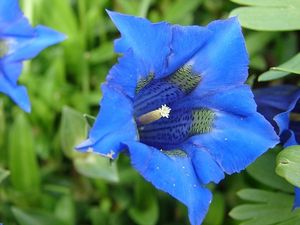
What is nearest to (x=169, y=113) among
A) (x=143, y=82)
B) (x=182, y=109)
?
(x=182, y=109)

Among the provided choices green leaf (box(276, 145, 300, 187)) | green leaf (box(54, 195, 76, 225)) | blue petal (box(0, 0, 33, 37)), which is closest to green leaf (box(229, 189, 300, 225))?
green leaf (box(276, 145, 300, 187))

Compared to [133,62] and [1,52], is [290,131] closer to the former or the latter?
[133,62]

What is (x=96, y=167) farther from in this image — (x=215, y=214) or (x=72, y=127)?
(x=215, y=214)

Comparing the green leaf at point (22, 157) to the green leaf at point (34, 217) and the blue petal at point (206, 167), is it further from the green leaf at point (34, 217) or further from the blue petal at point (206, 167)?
the blue petal at point (206, 167)

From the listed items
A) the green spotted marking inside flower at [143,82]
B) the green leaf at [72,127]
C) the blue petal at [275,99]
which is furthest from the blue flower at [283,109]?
the green leaf at [72,127]

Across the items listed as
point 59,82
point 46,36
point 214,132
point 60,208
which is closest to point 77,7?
point 59,82

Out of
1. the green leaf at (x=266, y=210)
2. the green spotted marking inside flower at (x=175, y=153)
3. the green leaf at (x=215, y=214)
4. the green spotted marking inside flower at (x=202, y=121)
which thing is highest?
the green spotted marking inside flower at (x=202, y=121)
